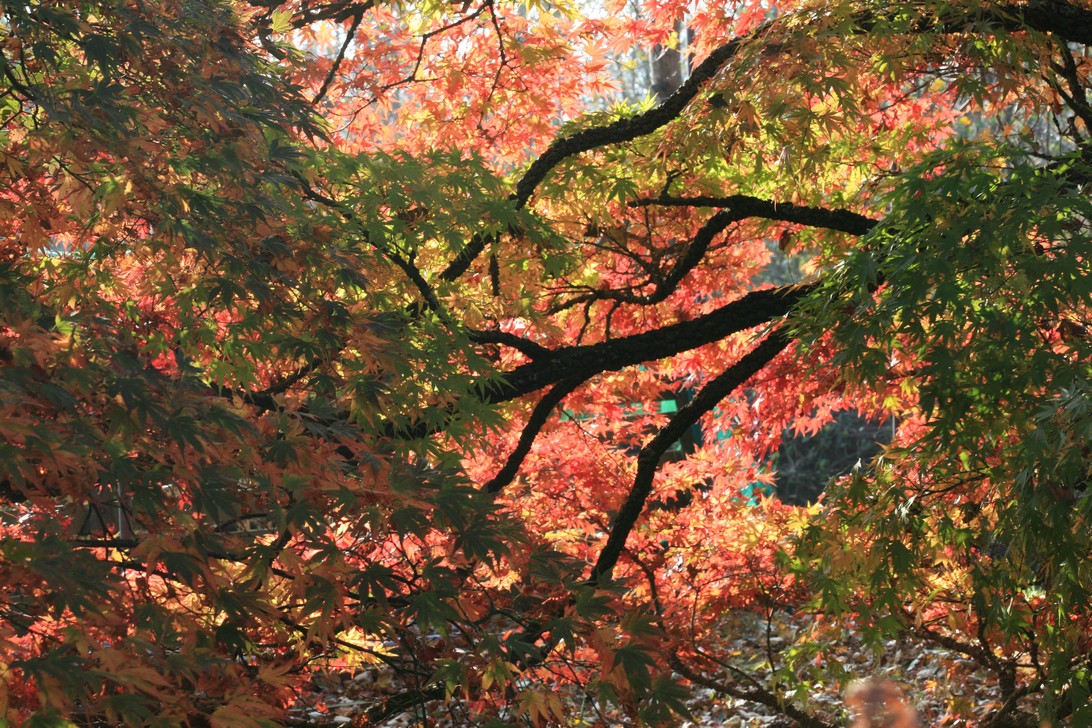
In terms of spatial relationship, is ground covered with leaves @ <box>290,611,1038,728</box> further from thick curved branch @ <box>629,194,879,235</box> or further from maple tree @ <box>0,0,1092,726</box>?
thick curved branch @ <box>629,194,879,235</box>

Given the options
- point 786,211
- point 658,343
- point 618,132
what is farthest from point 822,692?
point 618,132

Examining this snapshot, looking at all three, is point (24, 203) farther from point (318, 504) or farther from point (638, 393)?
point (638, 393)

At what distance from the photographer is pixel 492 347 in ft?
17.1

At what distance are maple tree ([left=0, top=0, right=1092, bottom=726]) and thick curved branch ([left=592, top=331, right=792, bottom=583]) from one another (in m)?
0.03

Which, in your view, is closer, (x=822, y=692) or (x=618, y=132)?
(x=618, y=132)

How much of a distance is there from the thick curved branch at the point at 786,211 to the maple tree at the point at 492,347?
25 millimetres

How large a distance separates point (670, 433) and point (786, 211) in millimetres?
1235

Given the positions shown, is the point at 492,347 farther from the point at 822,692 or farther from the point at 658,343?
the point at 822,692

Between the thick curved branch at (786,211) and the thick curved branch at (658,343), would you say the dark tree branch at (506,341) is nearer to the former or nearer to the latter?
the thick curved branch at (658,343)

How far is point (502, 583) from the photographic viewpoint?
5312 mm

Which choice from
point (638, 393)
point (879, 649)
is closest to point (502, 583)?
point (638, 393)

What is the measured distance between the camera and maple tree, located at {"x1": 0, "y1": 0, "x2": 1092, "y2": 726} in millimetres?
2318

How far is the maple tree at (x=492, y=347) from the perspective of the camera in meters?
2.32

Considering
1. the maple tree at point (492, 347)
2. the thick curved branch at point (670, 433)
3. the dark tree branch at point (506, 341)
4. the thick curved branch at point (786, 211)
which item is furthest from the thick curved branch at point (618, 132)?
the thick curved branch at point (670, 433)
